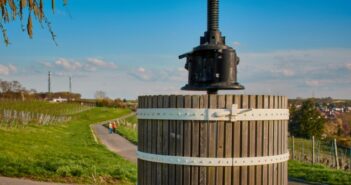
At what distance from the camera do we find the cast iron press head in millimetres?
4715

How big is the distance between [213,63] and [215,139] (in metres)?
0.78

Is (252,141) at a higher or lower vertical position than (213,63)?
lower

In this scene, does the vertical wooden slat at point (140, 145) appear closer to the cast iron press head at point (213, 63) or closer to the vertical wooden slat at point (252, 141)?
the cast iron press head at point (213, 63)

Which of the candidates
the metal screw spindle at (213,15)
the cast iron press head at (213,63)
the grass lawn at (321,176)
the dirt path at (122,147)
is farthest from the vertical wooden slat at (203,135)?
the grass lawn at (321,176)

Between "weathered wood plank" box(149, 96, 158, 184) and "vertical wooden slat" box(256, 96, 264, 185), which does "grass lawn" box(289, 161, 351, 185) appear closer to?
"vertical wooden slat" box(256, 96, 264, 185)

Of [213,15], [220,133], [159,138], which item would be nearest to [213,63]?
[213,15]

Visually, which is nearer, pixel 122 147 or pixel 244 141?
pixel 244 141

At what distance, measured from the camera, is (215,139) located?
14.8 ft

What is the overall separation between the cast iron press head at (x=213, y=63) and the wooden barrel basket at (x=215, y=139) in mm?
248

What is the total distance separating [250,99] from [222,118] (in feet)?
1.20

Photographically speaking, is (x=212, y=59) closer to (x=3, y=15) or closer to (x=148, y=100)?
(x=148, y=100)

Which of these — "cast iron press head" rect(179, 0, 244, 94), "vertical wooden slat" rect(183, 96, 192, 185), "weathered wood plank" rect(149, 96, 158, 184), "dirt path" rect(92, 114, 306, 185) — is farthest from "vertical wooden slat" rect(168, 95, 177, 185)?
"dirt path" rect(92, 114, 306, 185)

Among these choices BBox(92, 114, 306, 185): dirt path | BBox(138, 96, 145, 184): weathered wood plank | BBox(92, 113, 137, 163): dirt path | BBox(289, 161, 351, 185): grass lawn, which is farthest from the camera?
BBox(92, 113, 137, 163): dirt path

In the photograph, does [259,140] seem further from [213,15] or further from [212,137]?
[213,15]
